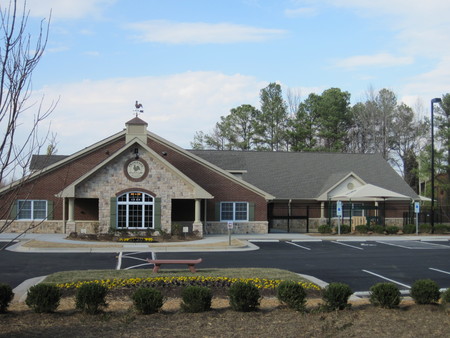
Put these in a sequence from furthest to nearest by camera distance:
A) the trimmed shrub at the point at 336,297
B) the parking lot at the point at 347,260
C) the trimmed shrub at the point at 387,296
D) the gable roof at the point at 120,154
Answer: the gable roof at the point at 120,154, the parking lot at the point at 347,260, the trimmed shrub at the point at 387,296, the trimmed shrub at the point at 336,297

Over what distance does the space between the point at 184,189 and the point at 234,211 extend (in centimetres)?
486

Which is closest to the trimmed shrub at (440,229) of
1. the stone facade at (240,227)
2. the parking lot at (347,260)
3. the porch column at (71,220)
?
the parking lot at (347,260)

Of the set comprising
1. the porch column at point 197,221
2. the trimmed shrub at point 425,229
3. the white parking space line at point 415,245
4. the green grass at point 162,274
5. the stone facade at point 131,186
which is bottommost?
the white parking space line at point 415,245

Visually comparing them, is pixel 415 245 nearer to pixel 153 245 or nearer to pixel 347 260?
pixel 347 260

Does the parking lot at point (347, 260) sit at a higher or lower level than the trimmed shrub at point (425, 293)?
lower

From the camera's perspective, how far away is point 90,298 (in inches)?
418

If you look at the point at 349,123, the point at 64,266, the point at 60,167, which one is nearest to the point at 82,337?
the point at 64,266

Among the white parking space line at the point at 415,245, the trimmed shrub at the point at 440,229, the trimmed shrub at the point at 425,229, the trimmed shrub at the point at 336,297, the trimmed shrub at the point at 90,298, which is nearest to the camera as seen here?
the trimmed shrub at the point at 90,298

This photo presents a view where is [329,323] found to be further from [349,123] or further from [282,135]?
[349,123]

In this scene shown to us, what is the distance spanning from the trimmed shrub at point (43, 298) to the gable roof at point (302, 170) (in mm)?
30395

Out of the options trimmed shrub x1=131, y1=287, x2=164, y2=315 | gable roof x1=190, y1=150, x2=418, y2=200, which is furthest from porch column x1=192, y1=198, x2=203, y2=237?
trimmed shrub x1=131, y1=287, x2=164, y2=315

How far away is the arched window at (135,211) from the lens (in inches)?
1204

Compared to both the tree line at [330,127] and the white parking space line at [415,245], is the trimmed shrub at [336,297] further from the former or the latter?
the tree line at [330,127]

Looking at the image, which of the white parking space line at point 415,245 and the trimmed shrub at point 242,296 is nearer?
the trimmed shrub at point 242,296
